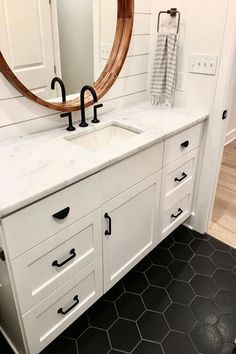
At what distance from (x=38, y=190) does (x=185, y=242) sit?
1368mm

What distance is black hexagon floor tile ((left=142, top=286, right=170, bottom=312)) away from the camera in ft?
5.35

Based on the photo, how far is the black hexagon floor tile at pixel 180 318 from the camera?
1.53m

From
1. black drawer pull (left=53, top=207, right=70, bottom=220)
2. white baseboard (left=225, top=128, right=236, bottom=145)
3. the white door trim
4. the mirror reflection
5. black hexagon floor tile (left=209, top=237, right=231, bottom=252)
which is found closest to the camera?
black drawer pull (left=53, top=207, right=70, bottom=220)

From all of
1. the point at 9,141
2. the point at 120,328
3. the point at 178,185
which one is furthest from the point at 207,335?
the point at 9,141

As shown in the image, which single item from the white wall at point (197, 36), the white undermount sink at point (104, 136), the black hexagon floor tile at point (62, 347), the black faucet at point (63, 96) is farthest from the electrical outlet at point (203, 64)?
the black hexagon floor tile at point (62, 347)

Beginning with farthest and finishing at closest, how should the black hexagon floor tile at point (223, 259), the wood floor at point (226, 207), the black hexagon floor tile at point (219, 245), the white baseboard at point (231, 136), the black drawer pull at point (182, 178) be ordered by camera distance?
the white baseboard at point (231, 136) < the wood floor at point (226, 207) < the black hexagon floor tile at point (219, 245) < the black hexagon floor tile at point (223, 259) < the black drawer pull at point (182, 178)

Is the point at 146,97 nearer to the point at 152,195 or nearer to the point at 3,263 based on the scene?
the point at 152,195

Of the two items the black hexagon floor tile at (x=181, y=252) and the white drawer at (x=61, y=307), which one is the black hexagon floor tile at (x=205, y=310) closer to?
the black hexagon floor tile at (x=181, y=252)

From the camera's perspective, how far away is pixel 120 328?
4.99 feet

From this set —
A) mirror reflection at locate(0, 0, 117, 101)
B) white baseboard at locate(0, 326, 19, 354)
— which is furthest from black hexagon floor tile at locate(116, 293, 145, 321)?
mirror reflection at locate(0, 0, 117, 101)

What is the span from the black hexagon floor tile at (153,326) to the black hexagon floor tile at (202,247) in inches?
22.6

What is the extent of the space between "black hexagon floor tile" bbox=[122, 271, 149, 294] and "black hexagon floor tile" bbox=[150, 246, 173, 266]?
6.2 inches

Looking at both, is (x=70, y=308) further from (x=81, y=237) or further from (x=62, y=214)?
(x=62, y=214)

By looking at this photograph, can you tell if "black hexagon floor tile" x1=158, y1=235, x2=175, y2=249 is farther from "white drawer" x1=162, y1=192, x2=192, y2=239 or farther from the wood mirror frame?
the wood mirror frame
